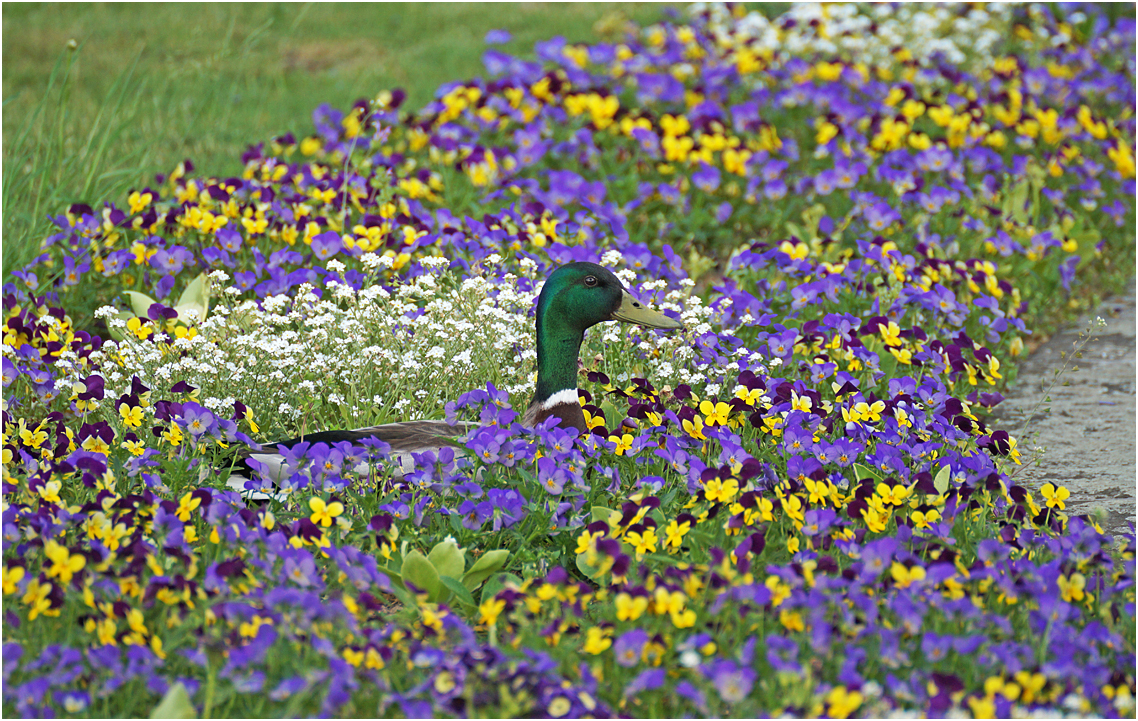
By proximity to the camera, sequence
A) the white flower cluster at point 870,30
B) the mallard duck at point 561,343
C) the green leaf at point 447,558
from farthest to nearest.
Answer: the white flower cluster at point 870,30 → the mallard duck at point 561,343 → the green leaf at point 447,558

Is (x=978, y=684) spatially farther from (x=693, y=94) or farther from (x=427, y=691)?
(x=693, y=94)

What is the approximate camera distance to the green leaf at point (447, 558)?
2.66m

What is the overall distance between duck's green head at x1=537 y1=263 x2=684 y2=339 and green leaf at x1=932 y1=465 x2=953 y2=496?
0.86m

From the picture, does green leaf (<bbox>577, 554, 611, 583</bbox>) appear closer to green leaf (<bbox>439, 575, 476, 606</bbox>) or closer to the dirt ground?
green leaf (<bbox>439, 575, 476, 606</bbox>)

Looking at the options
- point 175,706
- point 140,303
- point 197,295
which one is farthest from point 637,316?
point 140,303

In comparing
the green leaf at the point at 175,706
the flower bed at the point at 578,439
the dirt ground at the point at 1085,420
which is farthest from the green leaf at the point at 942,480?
the green leaf at the point at 175,706

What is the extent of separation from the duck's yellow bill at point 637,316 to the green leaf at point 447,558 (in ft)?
3.18

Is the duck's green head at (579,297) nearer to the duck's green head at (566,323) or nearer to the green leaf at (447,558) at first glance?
the duck's green head at (566,323)

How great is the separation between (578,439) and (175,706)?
1308 mm

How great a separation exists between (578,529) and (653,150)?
3599 mm

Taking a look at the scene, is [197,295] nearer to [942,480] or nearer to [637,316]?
[637,316]

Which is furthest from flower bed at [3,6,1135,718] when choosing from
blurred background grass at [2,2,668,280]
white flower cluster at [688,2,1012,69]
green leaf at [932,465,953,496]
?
white flower cluster at [688,2,1012,69]

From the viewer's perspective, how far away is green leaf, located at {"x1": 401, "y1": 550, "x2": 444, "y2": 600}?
2.61 meters

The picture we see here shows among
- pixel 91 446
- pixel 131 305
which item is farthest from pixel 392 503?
pixel 131 305
